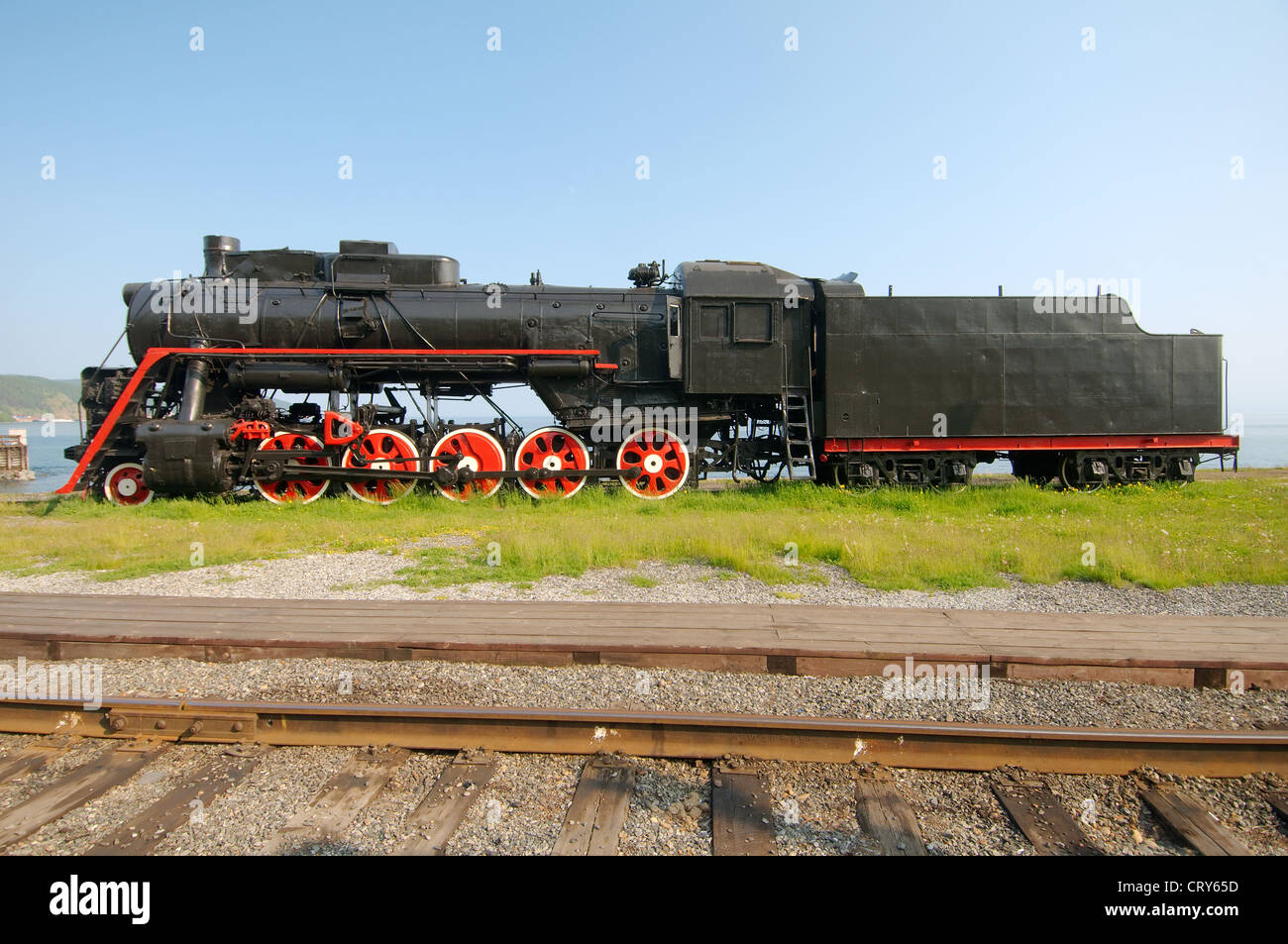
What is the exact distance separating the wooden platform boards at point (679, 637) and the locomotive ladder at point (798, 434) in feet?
20.6

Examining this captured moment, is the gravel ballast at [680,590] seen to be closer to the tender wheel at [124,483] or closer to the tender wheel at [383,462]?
the tender wheel at [383,462]

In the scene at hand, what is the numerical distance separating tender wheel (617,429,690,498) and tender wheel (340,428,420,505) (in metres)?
3.24

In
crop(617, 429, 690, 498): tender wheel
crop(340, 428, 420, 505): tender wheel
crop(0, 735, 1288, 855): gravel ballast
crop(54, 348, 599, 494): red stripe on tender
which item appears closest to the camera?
crop(0, 735, 1288, 855): gravel ballast

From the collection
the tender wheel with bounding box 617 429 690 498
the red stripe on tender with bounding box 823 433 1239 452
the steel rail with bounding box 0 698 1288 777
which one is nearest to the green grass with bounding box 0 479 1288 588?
the tender wheel with bounding box 617 429 690 498

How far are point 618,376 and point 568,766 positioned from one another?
848cm

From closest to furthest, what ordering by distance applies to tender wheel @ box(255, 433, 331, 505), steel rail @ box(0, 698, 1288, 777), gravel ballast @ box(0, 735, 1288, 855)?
gravel ballast @ box(0, 735, 1288, 855), steel rail @ box(0, 698, 1288, 777), tender wheel @ box(255, 433, 331, 505)

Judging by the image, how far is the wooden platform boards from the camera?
4027mm

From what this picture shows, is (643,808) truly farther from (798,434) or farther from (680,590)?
(798,434)

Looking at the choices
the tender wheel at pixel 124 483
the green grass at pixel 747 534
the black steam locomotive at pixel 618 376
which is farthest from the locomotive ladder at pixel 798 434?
the tender wheel at pixel 124 483

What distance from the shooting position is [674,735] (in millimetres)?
3354

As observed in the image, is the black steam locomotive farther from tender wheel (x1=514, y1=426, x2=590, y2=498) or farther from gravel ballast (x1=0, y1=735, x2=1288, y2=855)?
gravel ballast (x1=0, y1=735, x2=1288, y2=855)

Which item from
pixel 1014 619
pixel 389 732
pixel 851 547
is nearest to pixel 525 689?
pixel 389 732

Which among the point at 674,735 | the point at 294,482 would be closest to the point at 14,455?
the point at 294,482
